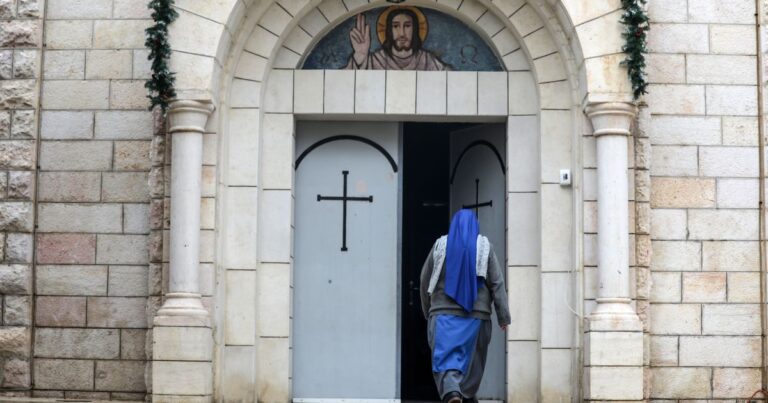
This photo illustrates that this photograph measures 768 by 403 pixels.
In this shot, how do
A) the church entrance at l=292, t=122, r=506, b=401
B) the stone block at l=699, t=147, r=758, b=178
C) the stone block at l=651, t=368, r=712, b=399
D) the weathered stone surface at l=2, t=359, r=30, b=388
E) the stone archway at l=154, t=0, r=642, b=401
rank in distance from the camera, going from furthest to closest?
the church entrance at l=292, t=122, r=506, b=401, the stone block at l=699, t=147, r=758, b=178, the weathered stone surface at l=2, t=359, r=30, b=388, the stone block at l=651, t=368, r=712, b=399, the stone archway at l=154, t=0, r=642, b=401

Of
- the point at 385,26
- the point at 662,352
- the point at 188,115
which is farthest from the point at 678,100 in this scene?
the point at 188,115

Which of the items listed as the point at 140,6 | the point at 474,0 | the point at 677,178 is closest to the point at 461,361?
the point at 677,178

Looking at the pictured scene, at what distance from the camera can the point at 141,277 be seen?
1155cm

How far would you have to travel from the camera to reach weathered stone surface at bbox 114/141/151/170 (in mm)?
11656

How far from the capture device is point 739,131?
1158 centimetres

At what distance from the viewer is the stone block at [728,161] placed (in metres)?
11.6

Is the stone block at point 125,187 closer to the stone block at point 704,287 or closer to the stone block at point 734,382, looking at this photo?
the stone block at point 704,287

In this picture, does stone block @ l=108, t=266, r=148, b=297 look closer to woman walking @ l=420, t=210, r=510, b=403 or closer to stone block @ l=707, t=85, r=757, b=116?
woman walking @ l=420, t=210, r=510, b=403

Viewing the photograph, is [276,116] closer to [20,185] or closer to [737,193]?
[20,185]

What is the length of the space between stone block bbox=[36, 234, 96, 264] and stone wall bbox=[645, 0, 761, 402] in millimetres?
4993

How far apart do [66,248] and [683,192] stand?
551cm

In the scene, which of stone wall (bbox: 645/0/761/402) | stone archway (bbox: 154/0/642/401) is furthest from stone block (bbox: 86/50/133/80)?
stone wall (bbox: 645/0/761/402)

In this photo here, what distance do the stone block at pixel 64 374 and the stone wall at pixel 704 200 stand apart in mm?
4981

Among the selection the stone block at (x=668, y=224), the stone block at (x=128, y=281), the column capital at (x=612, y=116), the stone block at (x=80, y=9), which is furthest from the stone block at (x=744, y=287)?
the stone block at (x=80, y=9)
